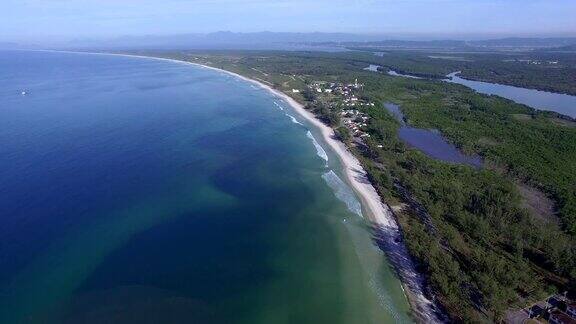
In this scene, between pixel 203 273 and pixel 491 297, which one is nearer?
pixel 491 297

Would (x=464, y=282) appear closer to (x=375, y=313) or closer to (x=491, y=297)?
(x=491, y=297)

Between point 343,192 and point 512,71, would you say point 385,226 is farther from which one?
point 512,71

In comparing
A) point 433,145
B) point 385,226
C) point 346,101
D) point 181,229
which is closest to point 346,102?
point 346,101

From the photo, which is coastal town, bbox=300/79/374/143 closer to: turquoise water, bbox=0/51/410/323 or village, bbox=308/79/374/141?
village, bbox=308/79/374/141

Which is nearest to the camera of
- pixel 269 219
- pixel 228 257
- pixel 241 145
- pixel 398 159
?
pixel 228 257

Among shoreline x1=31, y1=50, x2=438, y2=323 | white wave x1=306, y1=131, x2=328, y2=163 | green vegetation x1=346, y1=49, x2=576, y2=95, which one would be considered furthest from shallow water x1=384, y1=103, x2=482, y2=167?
green vegetation x1=346, y1=49, x2=576, y2=95

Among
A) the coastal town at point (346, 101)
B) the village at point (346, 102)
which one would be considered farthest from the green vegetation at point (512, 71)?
the coastal town at point (346, 101)

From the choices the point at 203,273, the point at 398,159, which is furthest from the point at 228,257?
the point at 398,159
